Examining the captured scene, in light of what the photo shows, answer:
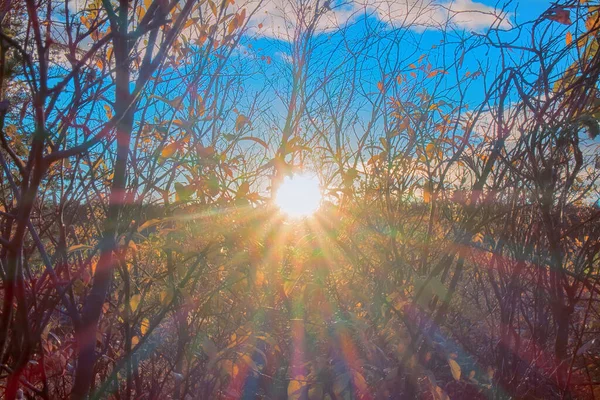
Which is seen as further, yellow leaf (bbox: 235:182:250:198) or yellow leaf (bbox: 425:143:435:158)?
yellow leaf (bbox: 425:143:435:158)

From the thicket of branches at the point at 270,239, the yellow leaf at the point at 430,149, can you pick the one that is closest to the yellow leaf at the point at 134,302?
the thicket of branches at the point at 270,239

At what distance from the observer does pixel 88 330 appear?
1.23m

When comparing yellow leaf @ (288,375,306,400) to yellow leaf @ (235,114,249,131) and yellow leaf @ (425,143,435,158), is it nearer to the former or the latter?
yellow leaf @ (235,114,249,131)

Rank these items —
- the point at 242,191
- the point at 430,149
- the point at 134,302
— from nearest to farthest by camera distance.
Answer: the point at 242,191 < the point at 134,302 < the point at 430,149

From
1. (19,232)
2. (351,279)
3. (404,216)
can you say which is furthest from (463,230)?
(19,232)

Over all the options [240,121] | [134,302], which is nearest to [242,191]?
[240,121]

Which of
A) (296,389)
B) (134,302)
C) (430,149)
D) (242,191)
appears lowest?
(296,389)

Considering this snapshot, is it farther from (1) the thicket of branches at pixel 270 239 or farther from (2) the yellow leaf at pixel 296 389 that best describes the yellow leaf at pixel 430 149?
(2) the yellow leaf at pixel 296 389

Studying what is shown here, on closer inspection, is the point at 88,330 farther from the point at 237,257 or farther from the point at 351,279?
the point at 351,279

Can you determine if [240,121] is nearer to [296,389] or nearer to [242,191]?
[242,191]

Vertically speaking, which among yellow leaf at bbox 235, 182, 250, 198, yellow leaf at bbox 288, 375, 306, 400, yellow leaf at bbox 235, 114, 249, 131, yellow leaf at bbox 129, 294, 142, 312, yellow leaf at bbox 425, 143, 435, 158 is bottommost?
yellow leaf at bbox 288, 375, 306, 400

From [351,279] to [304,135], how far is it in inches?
48.8

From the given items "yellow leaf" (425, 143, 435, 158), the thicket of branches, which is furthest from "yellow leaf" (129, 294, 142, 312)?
"yellow leaf" (425, 143, 435, 158)

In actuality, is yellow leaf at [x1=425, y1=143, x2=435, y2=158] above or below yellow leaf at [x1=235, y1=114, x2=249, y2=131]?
below
